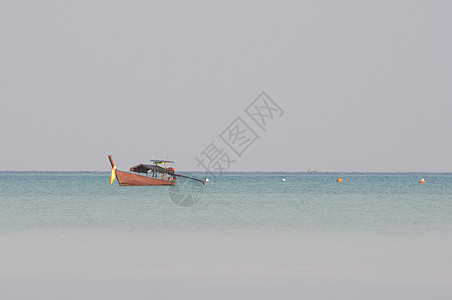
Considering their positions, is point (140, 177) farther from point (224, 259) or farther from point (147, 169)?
point (224, 259)

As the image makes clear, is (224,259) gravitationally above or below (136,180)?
above

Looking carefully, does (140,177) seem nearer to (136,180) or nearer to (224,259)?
(136,180)

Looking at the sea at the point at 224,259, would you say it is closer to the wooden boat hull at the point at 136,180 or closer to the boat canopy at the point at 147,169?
the wooden boat hull at the point at 136,180

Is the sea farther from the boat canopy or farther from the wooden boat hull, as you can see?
the boat canopy

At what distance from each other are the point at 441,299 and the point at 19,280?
8281mm

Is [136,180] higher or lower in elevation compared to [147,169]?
lower

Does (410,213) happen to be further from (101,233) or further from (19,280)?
(19,280)

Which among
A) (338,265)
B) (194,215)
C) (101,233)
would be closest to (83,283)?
(338,265)

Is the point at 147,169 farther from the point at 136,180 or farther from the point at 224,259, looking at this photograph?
the point at 224,259

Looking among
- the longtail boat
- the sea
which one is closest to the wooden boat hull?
the longtail boat

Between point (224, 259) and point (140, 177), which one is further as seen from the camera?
point (140, 177)

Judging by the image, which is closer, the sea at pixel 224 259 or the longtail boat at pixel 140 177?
the sea at pixel 224 259

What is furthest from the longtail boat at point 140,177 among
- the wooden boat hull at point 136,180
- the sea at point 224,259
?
the sea at point 224,259

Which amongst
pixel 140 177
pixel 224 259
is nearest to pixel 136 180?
pixel 140 177
